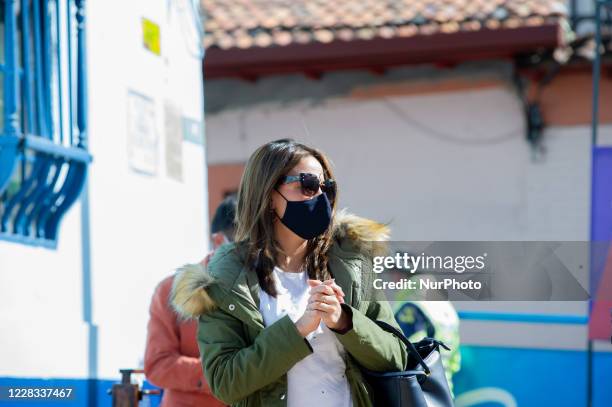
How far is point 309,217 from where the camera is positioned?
308 centimetres

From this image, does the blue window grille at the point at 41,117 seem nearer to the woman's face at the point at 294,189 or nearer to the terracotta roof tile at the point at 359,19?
the woman's face at the point at 294,189

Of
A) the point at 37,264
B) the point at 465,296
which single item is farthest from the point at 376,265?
the point at 37,264

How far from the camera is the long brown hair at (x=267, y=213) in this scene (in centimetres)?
312

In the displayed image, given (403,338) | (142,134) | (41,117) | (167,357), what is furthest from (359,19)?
(403,338)

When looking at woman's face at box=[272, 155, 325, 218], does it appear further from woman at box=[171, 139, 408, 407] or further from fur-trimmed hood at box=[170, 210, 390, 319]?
fur-trimmed hood at box=[170, 210, 390, 319]

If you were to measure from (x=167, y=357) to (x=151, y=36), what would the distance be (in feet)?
7.72

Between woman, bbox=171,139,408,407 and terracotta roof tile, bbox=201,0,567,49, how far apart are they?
837cm

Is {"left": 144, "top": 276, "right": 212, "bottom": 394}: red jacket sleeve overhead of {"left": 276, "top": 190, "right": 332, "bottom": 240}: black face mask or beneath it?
beneath

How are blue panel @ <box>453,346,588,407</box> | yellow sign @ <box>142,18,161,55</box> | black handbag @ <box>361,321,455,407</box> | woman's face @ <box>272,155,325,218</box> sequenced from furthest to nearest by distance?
blue panel @ <box>453,346,588,407</box>
yellow sign @ <box>142,18,161,55</box>
woman's face @ <box>272,155,325,218</box>
black handbag @ <box>361,321,455,407</box>

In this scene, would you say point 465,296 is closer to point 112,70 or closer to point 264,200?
point 264,200

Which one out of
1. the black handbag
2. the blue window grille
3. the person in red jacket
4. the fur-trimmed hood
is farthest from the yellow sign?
the black handbag

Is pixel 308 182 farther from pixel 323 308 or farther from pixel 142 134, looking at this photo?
pixel 142 134

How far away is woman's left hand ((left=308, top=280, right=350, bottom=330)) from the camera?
2880 millimetres

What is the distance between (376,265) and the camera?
3273mm
